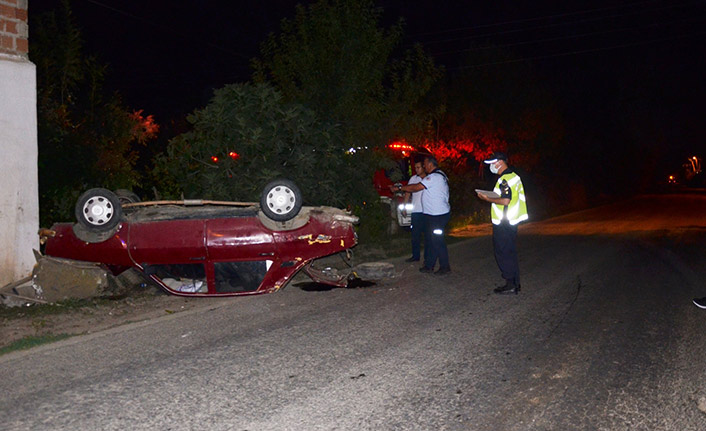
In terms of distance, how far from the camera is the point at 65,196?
11531 millimetres

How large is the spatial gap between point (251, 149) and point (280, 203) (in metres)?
3.48

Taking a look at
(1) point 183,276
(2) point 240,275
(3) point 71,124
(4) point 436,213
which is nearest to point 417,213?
(4) point 436,213

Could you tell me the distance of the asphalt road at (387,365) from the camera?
12.9 ft

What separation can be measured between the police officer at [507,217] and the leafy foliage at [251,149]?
12.3ft

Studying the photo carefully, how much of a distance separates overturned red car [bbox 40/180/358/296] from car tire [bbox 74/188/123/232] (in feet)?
0.03

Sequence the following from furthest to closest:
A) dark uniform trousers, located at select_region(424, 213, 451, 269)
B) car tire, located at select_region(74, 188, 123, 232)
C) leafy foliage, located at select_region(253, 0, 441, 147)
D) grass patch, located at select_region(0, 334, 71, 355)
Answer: leafy foliage, located at select_region(253, 0, 441, 147) → dark uniform trousers, located at select_region(424, 213, 451, 269) → car tire, located at select_region(74, 188, 123, 232) → grass patch, located at select_region(0, 334, 71, 355)

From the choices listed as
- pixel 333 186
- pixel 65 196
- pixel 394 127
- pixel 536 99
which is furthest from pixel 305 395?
pixel 536 99

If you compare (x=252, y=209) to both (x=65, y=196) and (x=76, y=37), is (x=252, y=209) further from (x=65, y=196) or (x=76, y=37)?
(x=76, y=37)

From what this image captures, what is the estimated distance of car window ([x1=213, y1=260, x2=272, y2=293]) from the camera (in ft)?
24.3

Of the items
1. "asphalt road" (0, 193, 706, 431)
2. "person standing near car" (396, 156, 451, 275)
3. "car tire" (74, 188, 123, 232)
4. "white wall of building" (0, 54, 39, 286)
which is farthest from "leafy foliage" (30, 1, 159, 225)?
"person standing near car" (396, 156, 451, 275)

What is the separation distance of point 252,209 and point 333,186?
3.89 meters

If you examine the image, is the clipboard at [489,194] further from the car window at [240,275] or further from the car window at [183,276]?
the car window at [183,276]

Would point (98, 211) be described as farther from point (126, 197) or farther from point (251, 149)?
point (251, 149)

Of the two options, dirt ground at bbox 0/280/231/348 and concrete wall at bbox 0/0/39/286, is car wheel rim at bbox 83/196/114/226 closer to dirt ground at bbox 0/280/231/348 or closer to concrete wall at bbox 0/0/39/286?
dirt ground at bbox 0/280/231/348
